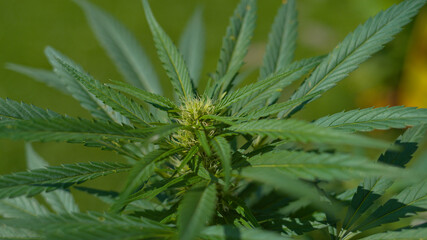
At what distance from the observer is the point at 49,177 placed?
33.5 inches

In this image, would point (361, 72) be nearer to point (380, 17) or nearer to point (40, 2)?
point (380, 17)

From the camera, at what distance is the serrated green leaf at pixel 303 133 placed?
62 centimetres

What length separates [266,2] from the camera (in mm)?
4773

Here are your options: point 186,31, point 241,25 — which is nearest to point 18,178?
point 241,25

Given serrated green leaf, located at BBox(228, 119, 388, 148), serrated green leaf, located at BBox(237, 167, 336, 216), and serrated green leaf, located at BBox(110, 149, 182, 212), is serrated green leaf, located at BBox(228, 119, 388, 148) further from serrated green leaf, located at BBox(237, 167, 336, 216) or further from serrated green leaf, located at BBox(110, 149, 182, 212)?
serrated green leaf, located at BBox(110, 149, 182, 212)

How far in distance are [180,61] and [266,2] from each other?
4.03 metres

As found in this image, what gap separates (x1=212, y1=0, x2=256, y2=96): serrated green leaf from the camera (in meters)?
1.25

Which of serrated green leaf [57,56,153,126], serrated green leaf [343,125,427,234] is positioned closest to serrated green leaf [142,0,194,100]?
serrated green leaf [57,56,153,126]

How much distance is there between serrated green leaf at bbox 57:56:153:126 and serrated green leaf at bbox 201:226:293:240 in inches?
14.0

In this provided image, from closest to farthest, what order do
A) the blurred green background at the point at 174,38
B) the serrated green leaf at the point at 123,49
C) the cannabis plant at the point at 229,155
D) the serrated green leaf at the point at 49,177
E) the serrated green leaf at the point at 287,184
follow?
the serrated green leaf at the point at 287,184 < the cannabis plant at the point at 229,155 < the serrated green leaf at the point at 49,177 < the serrated green leaf at the point at 123,49 < the blurred green background at the point at 174,38

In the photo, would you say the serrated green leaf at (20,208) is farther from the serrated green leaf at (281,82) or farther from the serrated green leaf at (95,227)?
the serrated green leaf at (281,82)

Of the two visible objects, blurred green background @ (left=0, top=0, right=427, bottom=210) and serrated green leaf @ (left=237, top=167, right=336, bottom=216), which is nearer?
serrated green leaf @ (left=237, top=167, right=336, bottom=216)

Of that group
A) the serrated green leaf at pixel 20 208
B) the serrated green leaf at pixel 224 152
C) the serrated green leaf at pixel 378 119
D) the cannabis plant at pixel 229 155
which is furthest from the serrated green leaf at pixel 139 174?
the serrated green leaf at pixel 20 208

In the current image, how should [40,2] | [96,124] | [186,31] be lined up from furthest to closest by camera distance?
[40,2], [186,31], [96,124]
